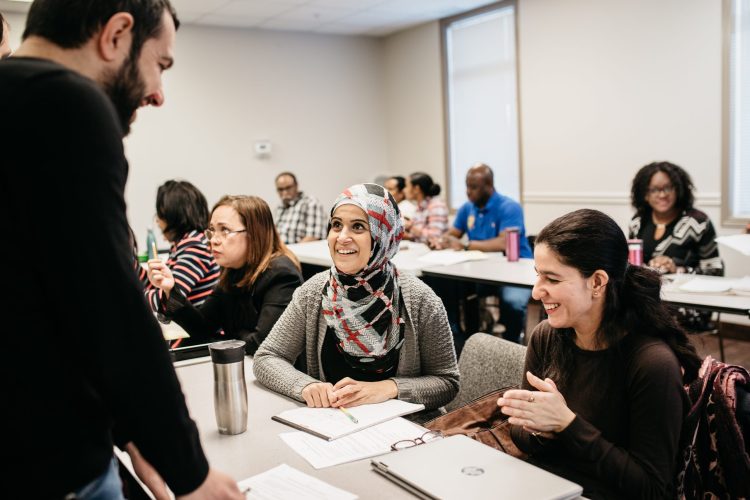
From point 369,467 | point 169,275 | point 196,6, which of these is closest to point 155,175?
point 196,6

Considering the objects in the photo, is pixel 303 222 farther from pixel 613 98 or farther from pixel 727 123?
pixel 727 123

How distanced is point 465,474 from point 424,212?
4934 millimetres

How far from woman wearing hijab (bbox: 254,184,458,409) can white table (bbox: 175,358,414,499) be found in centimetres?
9

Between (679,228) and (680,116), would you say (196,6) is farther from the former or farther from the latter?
(679,228)

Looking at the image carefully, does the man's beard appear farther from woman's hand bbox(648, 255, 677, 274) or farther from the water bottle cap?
woman's hand bbox(648, 255, 677, 274)

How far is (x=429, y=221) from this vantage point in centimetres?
597

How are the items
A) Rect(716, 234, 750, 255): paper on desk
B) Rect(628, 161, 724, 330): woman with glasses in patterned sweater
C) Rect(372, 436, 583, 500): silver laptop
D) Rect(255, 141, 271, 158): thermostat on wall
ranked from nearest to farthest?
Rect(372, 436, 583, 500): silver laptop → Rect(716, 234, 750, 255): paper on desk → Rect(628, 161, 724, 330): woman with glasses in patterned sweater → Rect(255, 141, 271, 158): thermostat on wall

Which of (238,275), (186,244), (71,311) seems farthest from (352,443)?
(186,244)

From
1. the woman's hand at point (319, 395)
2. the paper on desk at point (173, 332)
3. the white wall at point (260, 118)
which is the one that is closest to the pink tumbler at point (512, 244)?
the paper on desk at point (173, 332)

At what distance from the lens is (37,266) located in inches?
32.7

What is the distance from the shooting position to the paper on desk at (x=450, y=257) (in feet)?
13.9

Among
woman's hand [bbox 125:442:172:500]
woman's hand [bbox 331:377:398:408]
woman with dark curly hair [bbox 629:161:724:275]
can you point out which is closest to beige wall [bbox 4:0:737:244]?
woman with dark curly hair [bbox 629:161:724:275]

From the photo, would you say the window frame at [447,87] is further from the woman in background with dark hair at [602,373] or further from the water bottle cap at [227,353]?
the water bottle cap at [227,353]

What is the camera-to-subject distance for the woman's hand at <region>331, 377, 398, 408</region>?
1.74 meters
